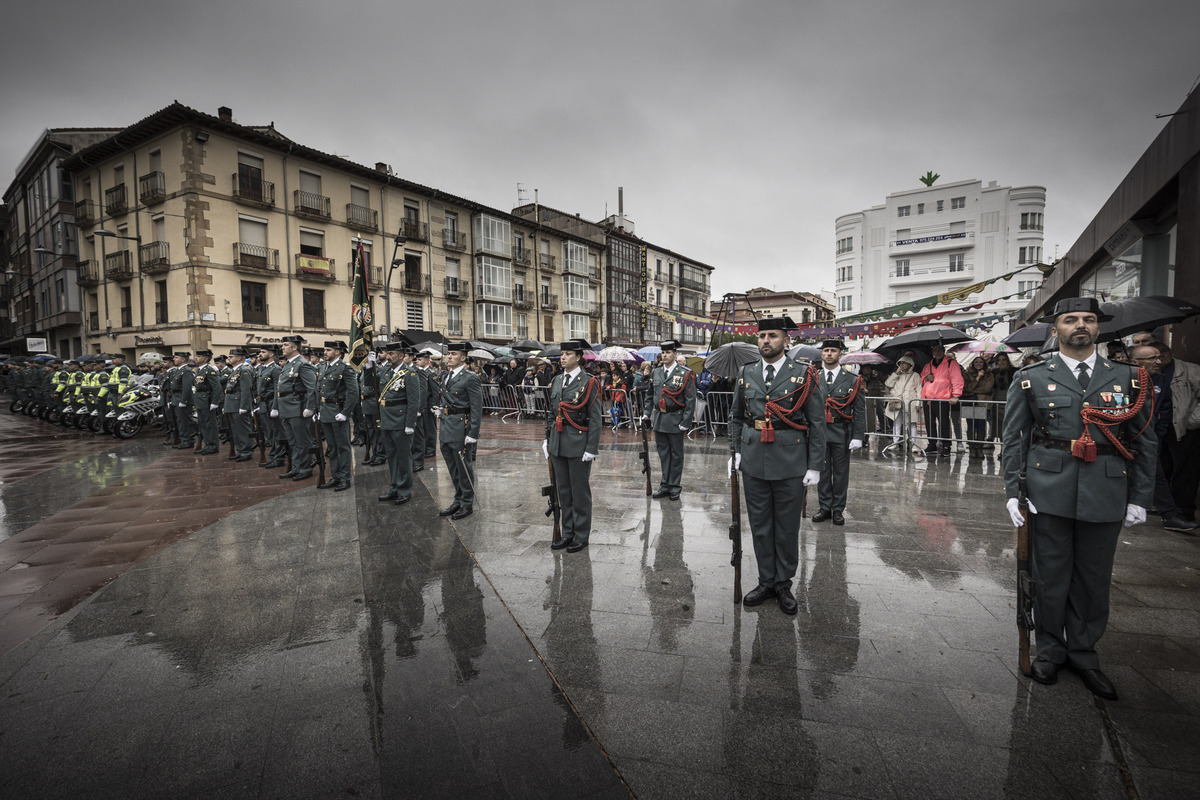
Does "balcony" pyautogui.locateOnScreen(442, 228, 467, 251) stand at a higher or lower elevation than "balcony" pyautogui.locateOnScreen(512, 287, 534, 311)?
higher

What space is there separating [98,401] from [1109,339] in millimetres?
20037

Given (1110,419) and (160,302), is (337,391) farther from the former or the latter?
(160,302)

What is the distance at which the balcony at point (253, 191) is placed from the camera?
23453mm

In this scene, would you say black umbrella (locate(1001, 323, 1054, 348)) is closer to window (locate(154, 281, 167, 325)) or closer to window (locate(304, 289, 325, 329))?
window (locate(304, 289, 325, 329))

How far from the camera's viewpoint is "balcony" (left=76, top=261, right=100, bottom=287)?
1031 inches

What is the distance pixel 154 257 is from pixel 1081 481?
102ft

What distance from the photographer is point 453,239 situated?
33.1 m

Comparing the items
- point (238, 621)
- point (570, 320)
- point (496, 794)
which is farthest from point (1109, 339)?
point (570, 320)

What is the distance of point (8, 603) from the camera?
4.18 meters

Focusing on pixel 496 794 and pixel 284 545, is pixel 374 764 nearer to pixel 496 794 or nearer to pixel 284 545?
pixel 496 794

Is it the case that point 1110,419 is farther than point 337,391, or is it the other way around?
point 337,391

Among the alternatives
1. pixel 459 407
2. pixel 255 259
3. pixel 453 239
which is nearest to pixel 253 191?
Result: pixel 255 259

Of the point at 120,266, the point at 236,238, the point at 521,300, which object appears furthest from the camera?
the point at 521,300

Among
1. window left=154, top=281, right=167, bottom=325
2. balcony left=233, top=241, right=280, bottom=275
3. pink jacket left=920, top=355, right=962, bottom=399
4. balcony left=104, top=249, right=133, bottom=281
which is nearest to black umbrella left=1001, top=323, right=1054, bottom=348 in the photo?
pink jacket left=920, top=355, right=962, bottom=399
